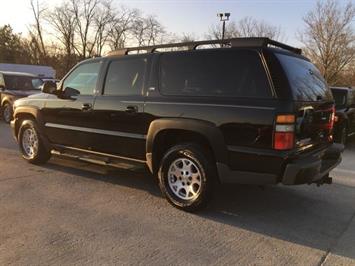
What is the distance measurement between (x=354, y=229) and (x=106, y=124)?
3.42 m

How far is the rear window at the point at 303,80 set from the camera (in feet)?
15.6

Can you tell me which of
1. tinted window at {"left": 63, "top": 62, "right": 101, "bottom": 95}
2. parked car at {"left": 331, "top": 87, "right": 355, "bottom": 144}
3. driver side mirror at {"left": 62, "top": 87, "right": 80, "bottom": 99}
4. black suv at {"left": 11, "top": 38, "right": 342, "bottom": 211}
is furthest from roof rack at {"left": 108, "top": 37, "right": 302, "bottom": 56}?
parked car at {"left": 331, "top": 87, "right": 355, "bottom": 144}

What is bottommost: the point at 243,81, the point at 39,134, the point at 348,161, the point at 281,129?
the point at 348,161

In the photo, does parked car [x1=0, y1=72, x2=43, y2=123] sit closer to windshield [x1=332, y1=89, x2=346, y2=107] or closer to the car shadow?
the car shadow

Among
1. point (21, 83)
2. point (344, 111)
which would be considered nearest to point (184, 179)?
point (344, 111)

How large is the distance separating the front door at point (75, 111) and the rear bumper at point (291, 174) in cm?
234

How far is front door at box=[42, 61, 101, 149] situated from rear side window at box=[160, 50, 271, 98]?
1.37 metres

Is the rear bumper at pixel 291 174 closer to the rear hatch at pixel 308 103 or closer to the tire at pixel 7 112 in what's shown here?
the rear hatch at pixel 308 103

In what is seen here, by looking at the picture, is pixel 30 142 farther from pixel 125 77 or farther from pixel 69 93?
pixel 125 77

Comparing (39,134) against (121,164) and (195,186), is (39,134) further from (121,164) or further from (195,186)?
(195,186)

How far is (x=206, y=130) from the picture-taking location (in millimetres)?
4957

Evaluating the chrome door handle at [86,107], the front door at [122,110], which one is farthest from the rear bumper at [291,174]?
the chrome door handle at [86,107]

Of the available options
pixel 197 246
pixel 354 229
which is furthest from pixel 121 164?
pixel 354 229

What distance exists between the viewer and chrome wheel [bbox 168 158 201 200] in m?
5.25
